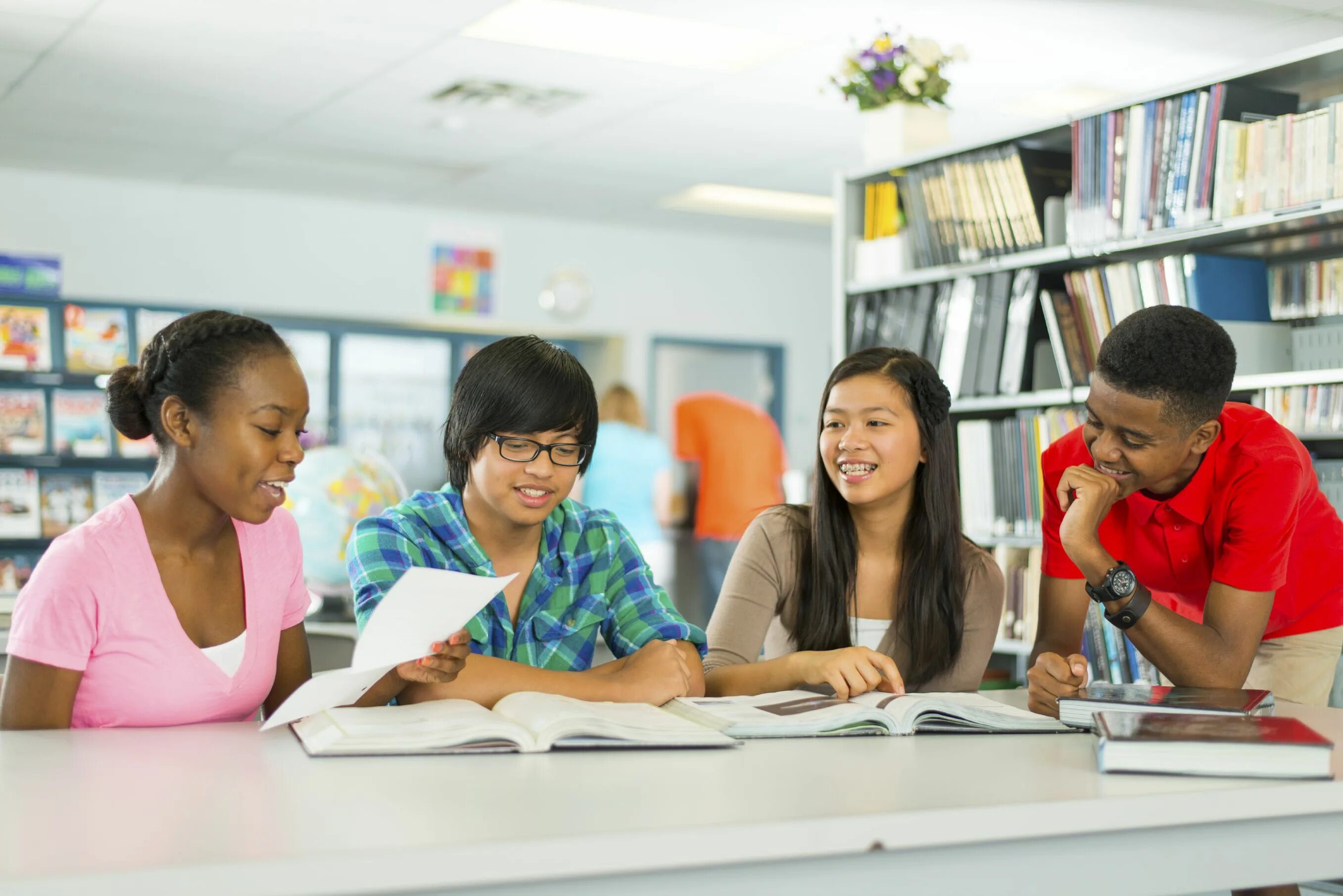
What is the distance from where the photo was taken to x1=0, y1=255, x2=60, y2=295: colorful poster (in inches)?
224

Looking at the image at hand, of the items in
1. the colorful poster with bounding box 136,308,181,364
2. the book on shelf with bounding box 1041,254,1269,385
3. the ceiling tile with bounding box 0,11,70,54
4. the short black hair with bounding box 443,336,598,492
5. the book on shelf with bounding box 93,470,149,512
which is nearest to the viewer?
the short black hair with bounding box 443,336,598,492

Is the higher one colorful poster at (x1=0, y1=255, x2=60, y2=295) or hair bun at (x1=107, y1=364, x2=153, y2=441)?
colorful poster at (x1=0, y1=255, x2=60, y2=295)

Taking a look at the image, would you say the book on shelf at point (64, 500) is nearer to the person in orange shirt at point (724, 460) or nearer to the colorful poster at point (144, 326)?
the colorful poster at point (144, 326)

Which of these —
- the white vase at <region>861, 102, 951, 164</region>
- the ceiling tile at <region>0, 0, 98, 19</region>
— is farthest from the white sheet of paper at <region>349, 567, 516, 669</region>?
the ceiling tile at <region>0, 0, 98, 19</region>

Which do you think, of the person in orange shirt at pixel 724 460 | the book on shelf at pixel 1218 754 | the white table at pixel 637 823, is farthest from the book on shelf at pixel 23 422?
the book on shelf at pixel 1218 754

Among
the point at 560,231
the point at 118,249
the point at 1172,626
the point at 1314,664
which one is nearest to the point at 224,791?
the point at 1172,626

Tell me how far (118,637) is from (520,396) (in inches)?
22.0

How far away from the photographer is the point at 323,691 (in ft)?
4.45

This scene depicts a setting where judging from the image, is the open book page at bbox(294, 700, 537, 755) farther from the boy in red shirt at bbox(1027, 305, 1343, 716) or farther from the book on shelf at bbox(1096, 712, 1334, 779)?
the boy in red shirt at bbox(1027, 305, 1343, 716)

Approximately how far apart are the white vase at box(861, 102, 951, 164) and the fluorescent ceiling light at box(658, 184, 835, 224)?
2.79 meters

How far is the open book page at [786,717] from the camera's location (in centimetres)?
141

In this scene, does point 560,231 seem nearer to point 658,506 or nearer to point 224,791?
point 658,506

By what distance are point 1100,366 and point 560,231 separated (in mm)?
5927

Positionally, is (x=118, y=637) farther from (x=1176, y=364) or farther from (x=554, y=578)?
(x=1176, y=364)
